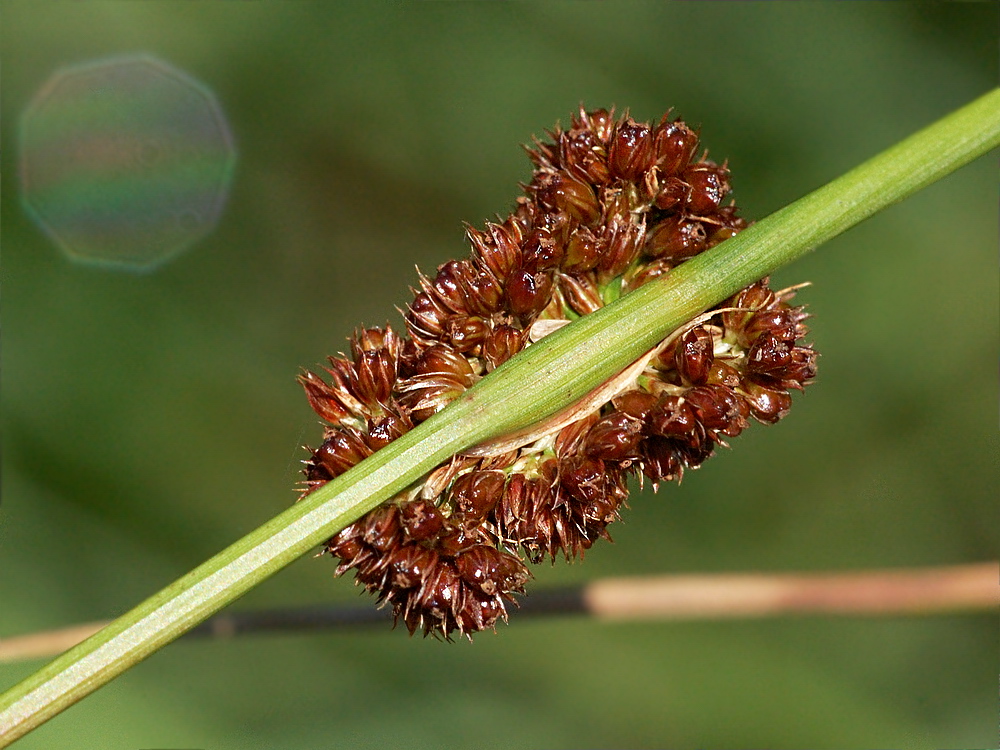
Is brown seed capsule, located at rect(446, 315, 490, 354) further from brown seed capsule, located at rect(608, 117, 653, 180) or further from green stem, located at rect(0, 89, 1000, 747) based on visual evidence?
brown seed capsule, located at rect(608, 117, 653, 180)

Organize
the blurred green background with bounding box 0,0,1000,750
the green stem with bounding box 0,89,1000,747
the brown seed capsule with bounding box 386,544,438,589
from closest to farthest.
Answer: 1. the green stem with bounding box 0,89,1000,747
2. the brown seed capsule with bounding box 386,544,438,589
3. the blurred green background with bounding box 0,0,1000,750

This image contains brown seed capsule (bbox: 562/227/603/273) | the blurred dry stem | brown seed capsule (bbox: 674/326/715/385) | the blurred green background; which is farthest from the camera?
the blurred green background

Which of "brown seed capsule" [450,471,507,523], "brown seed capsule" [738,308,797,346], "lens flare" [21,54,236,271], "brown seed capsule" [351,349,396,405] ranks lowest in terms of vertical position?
"brown seed capsule" [450,471,507,523]

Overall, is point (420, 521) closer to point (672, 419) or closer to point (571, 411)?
point (571, 411)

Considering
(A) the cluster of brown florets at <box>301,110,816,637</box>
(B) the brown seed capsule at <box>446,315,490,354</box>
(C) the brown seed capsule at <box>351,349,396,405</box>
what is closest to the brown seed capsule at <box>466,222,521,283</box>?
(A) the cluster of brown florets at <box>301,110,816,637</box>

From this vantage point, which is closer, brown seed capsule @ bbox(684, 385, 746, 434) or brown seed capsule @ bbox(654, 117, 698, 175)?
brown seed capsule @ bbox(684, 385, 746, 434)

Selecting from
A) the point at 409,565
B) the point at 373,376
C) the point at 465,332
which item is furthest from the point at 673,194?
the point at 409,565
